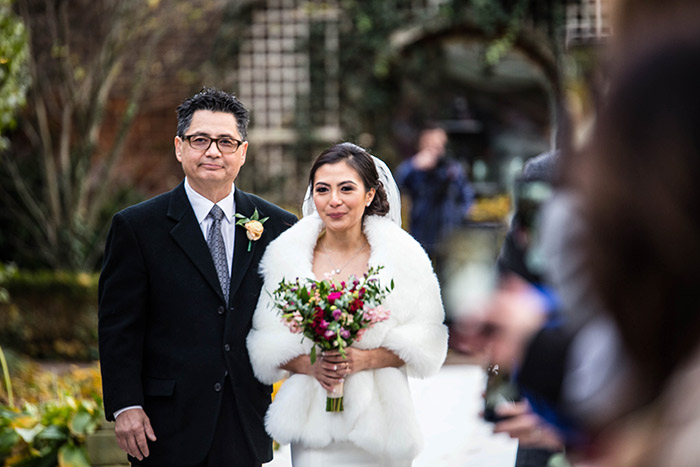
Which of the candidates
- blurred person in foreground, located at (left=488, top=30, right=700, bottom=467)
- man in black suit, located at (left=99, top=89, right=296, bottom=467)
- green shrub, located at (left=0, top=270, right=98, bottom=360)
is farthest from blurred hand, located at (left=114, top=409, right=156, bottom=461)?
green shrub, located at (left=0, top=270, right=98, bottom=360)

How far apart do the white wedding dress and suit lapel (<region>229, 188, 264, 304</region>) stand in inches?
28.1

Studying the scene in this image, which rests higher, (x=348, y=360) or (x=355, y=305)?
(x=355, y=305)

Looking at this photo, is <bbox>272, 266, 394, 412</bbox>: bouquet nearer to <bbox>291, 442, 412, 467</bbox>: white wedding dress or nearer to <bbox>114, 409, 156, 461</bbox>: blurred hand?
<bbox>291, 442, 412, 467</bbox>: white wedding dress

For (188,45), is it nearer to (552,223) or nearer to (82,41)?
(82,41)

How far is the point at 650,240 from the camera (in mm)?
725

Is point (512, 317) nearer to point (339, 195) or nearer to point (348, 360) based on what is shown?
point (348, 360)

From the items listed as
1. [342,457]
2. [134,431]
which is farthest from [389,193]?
[134,431]

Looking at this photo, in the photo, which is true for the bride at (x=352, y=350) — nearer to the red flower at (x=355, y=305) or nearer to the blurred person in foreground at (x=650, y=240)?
the red flower at (x=355, y=305)

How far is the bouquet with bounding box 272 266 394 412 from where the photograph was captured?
10.2 feet

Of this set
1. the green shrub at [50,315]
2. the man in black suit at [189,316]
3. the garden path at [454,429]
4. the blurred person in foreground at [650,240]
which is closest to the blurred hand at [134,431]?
the man in black suit at [189,316]

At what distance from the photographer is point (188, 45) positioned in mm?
12844

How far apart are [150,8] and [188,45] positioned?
2.12 metres

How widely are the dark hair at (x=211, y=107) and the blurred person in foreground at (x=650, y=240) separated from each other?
2.76 metres

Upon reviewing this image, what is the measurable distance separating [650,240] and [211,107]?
2.83 meters
